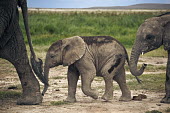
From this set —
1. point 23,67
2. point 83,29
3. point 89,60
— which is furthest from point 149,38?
point 83,29

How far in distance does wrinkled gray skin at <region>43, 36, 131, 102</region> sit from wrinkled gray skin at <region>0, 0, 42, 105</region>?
0.45 meters

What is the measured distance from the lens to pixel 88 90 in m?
7.96

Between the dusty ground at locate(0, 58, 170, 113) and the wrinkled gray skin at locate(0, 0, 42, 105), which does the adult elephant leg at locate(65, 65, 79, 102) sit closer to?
the dusty ground at locate(0, 58, 170, 113)

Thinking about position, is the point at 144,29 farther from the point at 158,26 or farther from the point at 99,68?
the point at 99,68

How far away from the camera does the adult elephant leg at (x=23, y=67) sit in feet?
24.3

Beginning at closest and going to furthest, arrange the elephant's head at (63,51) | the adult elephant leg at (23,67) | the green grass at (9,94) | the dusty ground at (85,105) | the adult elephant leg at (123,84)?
the dusty ground at (85,105) → the adult elephant leg at (23,67) → the elephant's head at (63,51) → the adult elephant leg at (123,84) → the green grass at (9,94)

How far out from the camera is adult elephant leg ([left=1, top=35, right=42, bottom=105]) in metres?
7.42

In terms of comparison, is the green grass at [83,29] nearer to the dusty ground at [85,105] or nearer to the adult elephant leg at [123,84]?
the dusty ground at [85,105]

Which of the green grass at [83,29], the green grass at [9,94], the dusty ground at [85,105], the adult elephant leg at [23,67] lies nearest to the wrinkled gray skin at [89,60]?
the dusty ground at [85,105]

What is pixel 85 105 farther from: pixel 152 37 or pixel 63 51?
pixel 152 37

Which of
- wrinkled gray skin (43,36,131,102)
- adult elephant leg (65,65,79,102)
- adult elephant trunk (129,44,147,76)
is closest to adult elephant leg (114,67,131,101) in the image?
wrinkled gray skin (43,36,131,102)

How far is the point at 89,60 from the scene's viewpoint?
316 inches

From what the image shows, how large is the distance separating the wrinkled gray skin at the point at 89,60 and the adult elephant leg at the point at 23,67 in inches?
16.3

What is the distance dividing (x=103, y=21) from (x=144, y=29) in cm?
1605
